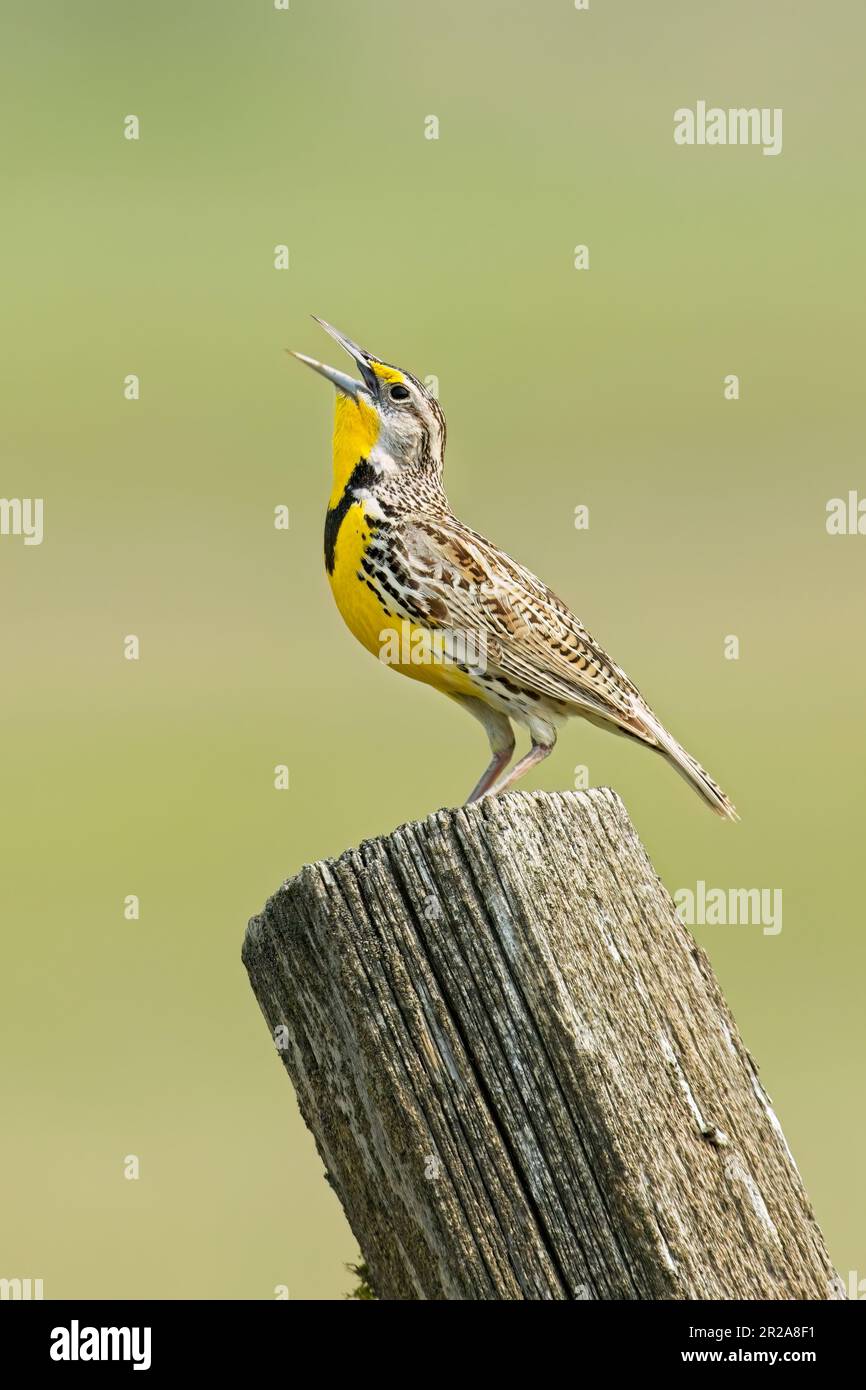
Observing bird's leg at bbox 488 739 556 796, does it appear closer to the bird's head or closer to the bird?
the bird

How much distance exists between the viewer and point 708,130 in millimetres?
34688

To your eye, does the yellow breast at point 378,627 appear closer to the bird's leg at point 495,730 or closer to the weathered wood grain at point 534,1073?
the bird's leg at point 495,730

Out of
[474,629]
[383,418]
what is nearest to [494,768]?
[474,629]

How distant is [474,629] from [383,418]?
0.87 meters

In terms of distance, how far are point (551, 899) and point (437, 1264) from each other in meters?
0.45

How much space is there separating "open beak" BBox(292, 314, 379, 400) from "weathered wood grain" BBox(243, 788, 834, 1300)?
118 inches

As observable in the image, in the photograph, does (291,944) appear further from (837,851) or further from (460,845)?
(837,851)

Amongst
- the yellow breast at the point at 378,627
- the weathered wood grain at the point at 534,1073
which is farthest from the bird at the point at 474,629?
the weathered wood grain at the point at 534,1073

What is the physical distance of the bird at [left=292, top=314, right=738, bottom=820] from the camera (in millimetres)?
4984

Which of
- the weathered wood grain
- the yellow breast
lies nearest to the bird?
the yellow breast

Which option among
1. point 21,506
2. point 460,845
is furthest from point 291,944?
point 21,506

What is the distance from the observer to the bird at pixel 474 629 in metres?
4.98

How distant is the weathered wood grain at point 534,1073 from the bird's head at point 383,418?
2.99 metres

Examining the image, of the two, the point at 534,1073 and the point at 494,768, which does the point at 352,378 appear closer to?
the point at 494,768
